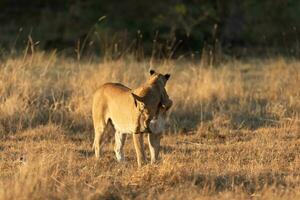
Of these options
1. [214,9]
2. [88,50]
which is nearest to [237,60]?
[214,9]

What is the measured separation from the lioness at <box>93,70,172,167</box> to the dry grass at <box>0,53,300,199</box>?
314mm

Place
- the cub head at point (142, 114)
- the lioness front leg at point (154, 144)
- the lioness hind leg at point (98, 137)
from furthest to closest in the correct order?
the lioness hind leg at point (98, 137) → the lioness front leg at point (154, 144) → the cub head at point (142, 114)

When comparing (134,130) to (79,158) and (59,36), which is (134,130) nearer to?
(79,158)

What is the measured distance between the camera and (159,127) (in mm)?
8227

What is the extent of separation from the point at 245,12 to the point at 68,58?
5574 millimetres

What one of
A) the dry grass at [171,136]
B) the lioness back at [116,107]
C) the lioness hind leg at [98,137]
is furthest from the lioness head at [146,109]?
the lioness hind leg at [98,137]

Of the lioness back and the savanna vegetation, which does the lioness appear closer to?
the lioness back

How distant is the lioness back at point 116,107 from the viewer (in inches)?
335

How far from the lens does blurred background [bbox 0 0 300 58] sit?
19.4 meters

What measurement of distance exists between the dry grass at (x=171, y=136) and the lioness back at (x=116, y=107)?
0.49 m

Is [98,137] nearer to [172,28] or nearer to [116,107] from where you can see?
[116,107]

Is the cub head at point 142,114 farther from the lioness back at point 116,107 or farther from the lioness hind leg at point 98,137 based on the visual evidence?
the lioness hind leg at point 98,137

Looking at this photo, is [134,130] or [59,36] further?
[59,36]

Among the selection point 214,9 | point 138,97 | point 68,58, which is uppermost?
point 214,9
